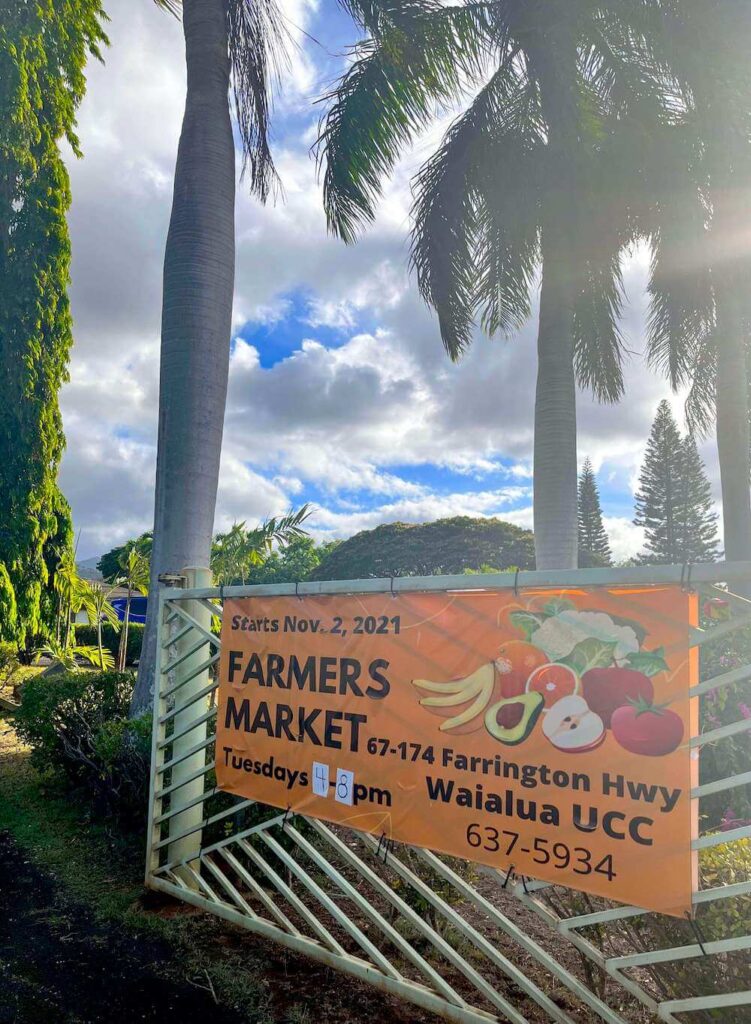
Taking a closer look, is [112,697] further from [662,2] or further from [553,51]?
[662,2]

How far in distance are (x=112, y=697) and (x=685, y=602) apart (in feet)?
21.7

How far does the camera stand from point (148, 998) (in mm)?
3389

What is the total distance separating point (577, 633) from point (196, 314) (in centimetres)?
574

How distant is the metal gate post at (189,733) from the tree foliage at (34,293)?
1117 cm

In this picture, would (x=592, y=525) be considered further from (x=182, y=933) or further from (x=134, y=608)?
(x=182, y=933)

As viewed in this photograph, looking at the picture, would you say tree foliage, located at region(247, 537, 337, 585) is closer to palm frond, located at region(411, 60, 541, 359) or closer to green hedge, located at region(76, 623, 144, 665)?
green hedge, located at region(76, 623, 144, 665)

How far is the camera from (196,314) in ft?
23.4

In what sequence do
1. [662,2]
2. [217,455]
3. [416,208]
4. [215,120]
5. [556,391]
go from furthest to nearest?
[416,208] < [556,391] < [662,2] < [215,120] < [217,455]

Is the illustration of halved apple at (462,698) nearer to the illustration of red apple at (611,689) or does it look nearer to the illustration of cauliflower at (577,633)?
the illustration of cauliflower at (577,633)

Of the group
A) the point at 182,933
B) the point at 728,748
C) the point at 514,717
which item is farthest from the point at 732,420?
the point at 182,933

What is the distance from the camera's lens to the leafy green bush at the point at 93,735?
572cm

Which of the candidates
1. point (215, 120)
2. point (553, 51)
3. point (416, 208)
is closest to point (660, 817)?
point (215, 120)

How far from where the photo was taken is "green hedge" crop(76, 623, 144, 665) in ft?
71.7

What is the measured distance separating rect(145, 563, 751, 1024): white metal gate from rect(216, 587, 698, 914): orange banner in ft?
0.29
